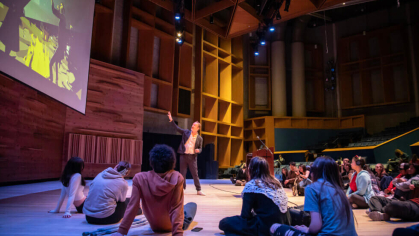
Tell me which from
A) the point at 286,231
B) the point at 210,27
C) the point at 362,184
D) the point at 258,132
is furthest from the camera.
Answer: the point at 258,132

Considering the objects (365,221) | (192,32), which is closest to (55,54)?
(365,221)

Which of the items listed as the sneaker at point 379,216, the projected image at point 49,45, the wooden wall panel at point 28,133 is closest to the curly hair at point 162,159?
the projected image at point 49,45

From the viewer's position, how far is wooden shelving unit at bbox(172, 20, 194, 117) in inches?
468

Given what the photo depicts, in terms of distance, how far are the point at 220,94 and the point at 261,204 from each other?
1184 cm

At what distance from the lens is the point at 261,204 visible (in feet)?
7.70

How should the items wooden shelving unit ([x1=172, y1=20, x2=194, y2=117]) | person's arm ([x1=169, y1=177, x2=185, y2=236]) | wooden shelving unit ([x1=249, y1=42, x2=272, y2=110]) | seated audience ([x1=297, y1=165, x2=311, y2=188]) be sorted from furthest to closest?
wooden shelving unit ([x1=249, y1=42, x2=272, y2=110])
wooden shelving unit ([x1=172, y1=20, x2=194, y2=117])
seated audience ([x1=297, y1=165, x2=311, y2=188])
person's arm ([x1=169, y1=177, x2=185, y2=236])

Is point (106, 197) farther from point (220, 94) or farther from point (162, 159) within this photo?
point (220, 94)

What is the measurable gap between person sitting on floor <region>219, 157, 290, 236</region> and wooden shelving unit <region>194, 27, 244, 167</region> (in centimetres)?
997

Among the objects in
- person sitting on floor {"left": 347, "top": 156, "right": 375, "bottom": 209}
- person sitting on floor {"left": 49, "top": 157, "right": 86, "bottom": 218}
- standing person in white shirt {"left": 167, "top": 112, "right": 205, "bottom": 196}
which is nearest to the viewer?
person sitting on floor {"left": 49, "top": 157, "right": 86, "bottom": 218}

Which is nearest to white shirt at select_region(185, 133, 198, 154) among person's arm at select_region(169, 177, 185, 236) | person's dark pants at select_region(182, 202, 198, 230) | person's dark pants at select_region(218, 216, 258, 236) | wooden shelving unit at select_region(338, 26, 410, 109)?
person's dark pants at select_region(182, 202, 198, 230)

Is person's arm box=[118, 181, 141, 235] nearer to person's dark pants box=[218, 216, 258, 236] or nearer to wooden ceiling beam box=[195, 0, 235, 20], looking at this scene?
person's dark pants box=[218, 216, 258, 236]

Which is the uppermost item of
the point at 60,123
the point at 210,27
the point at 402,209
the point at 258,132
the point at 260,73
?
the point at 210,27

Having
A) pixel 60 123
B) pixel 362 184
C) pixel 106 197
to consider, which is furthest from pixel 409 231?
pixel 60 123

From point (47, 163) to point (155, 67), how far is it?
5.57 m
